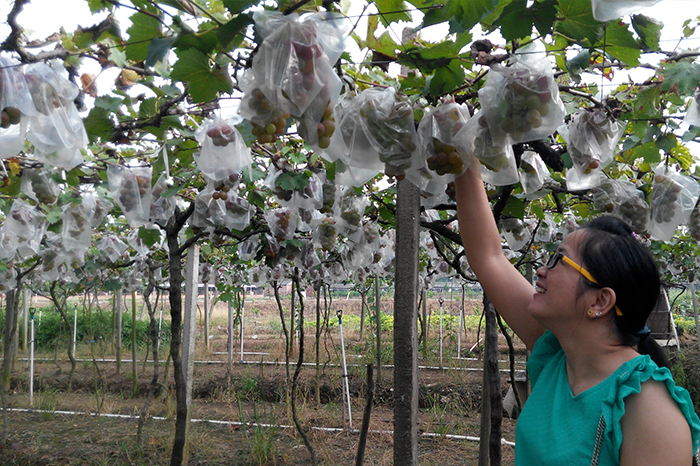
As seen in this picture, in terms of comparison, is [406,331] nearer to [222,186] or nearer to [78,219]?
[222,186]

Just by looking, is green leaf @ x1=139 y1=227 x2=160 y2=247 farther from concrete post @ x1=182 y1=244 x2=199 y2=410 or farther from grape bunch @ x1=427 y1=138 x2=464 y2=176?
grape bunch @ x1=427 y1=138 x2=464 y2=176

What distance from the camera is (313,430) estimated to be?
214 inches

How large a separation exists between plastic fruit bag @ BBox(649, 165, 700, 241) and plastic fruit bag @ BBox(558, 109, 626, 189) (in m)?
0.97

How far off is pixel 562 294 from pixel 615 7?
0.63 m

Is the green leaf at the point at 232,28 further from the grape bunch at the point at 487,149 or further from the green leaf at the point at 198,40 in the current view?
the grape bunch at the point at 487,149

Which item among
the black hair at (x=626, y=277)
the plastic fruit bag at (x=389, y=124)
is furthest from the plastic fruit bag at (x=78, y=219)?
the black hair at (x=626, y=277)

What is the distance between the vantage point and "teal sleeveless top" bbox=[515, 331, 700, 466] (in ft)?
3.24

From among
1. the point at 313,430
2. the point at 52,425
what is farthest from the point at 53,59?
the point at 52,425

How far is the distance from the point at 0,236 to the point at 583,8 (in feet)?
14.4

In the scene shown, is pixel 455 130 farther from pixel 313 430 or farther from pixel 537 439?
pixel 313 430

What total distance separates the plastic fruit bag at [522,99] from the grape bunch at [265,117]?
444 millimetres

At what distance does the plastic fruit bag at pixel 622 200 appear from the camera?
2.39m

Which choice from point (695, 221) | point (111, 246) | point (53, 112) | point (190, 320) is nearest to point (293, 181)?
point (53, 112)

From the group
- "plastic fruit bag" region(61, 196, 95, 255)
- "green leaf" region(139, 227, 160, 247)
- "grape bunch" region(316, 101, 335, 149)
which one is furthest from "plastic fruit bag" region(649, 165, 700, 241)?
"plastic fruit bag" region(61, 196, 95, 255)
